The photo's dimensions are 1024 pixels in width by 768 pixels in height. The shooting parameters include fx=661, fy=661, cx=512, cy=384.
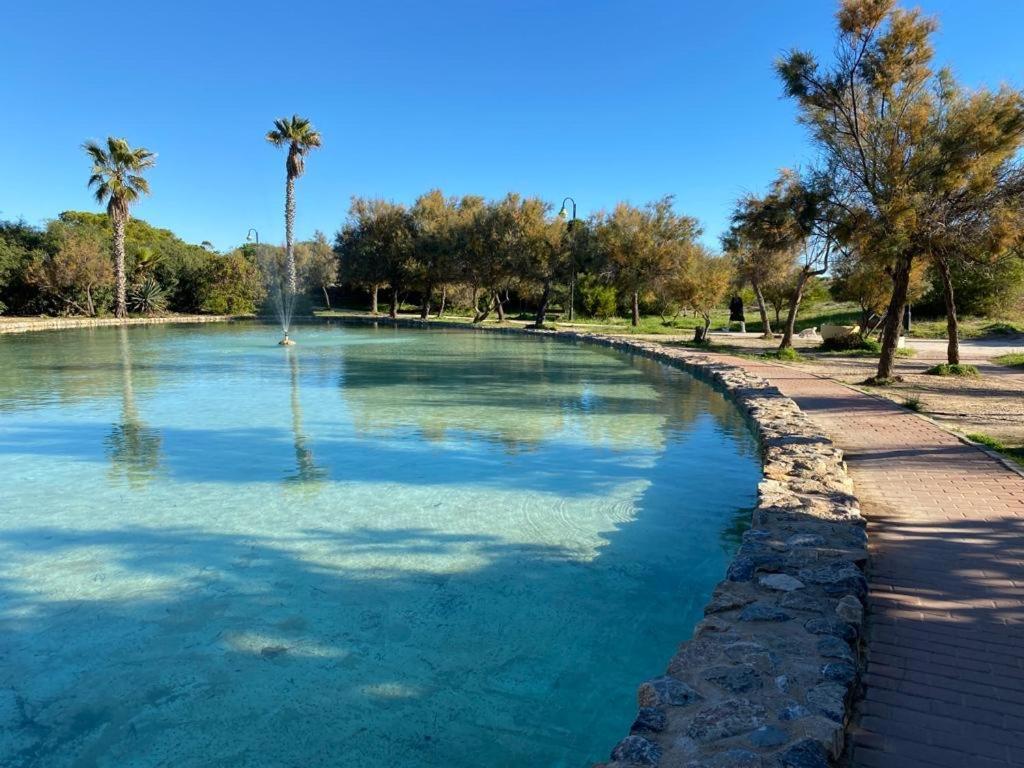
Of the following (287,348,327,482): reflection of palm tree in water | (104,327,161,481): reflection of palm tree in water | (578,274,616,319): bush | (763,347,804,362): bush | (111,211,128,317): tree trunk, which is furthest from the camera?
(578,274,616,319): bush

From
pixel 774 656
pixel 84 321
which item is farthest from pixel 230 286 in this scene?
pixel 774 656

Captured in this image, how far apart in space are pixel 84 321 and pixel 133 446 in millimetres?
31211

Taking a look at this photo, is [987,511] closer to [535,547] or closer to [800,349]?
[535,547]

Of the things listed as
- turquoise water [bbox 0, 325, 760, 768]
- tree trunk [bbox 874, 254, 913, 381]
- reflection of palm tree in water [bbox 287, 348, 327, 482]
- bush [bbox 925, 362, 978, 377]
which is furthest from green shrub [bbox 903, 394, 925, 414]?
reflection of palm tree in water [bbox 287, 348, 327, 482]

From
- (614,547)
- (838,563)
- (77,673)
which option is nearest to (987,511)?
(838,563)

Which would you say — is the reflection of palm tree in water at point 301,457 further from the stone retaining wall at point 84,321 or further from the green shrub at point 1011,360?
the stone retaining wall at point 84,321

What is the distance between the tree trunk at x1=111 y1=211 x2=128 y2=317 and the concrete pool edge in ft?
132

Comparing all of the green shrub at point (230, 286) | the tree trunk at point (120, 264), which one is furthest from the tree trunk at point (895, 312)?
the green shrub at point (230, 286)

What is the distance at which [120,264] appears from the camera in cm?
3800

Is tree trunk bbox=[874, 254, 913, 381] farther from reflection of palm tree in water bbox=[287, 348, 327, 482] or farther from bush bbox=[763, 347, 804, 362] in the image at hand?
reflection of palm tree in water bbox=[287, 348, 327, 482]

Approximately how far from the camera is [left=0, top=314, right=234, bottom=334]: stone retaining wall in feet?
102

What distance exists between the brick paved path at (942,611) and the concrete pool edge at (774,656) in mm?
160

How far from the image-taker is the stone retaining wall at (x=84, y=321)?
3114cm

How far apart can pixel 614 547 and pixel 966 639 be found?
2.70 m
